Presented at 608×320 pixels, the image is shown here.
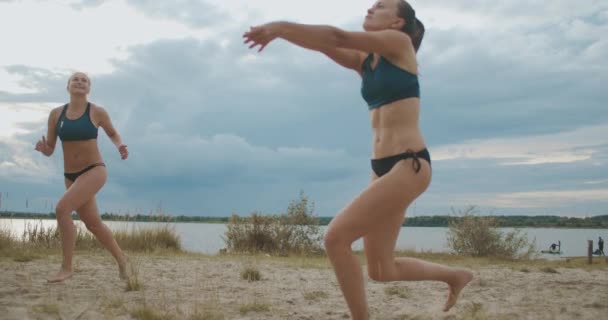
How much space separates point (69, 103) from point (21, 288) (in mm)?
2359

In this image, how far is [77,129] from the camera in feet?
23.1

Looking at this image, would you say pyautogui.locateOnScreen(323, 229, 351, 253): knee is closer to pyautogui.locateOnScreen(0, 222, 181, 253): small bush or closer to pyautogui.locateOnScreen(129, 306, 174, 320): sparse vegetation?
pyautogui.locateOnScreen(129, 306, 174, 320): sparse vegetation

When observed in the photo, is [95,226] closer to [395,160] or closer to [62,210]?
[62,210]

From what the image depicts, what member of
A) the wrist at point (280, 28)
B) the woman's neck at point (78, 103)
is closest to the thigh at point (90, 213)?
the woman's neck at point (78, 103)

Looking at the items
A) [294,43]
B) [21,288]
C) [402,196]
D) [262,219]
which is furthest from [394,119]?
[262,219]

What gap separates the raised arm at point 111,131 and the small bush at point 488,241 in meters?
12.2

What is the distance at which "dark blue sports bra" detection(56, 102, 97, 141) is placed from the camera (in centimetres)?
704

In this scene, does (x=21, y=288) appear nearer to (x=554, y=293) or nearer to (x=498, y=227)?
(x=554, y=293)

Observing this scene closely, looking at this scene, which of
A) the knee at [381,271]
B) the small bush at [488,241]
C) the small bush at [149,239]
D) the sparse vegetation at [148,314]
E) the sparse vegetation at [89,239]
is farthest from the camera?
the small bush at [488,241]

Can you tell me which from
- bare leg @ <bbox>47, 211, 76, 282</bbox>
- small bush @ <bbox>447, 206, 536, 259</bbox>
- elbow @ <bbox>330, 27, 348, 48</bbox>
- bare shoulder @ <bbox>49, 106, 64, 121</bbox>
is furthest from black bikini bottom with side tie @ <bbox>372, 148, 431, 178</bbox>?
small bush @ <bbox>447, 206, 536, 259</bbox>

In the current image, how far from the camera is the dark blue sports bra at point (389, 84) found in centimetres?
390

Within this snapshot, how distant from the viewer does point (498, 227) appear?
55.8ft

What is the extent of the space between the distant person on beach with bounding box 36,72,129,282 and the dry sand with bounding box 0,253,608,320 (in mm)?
625

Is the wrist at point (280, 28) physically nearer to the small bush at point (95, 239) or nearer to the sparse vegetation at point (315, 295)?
the sparse vegetation at point (315, 295)
